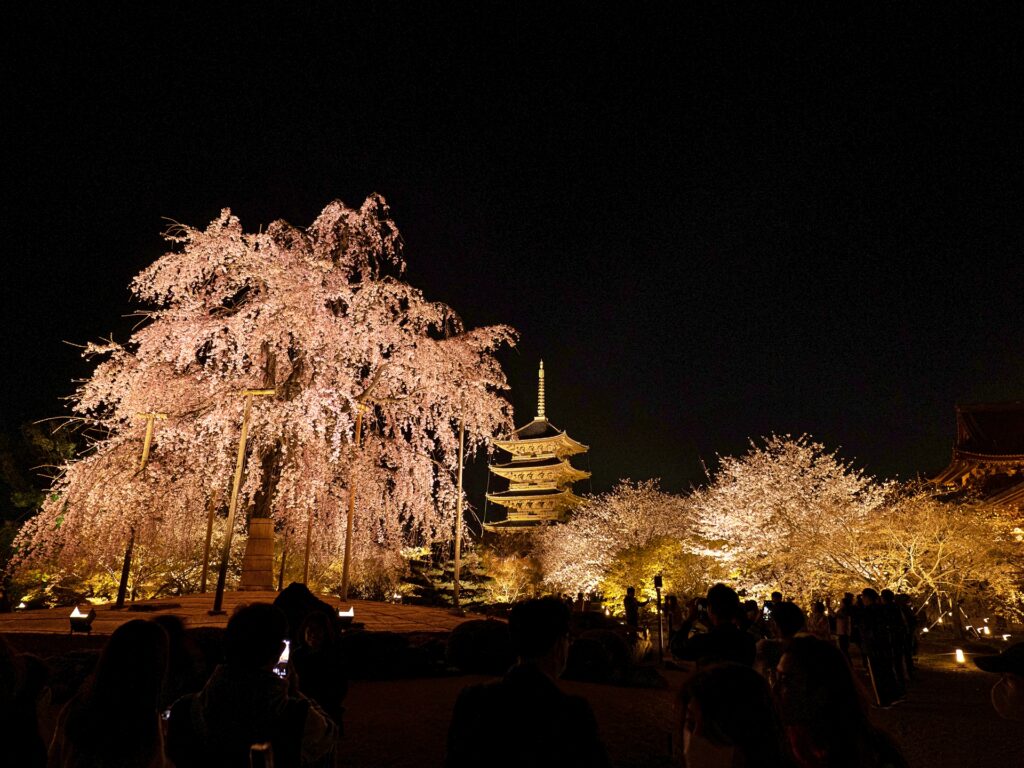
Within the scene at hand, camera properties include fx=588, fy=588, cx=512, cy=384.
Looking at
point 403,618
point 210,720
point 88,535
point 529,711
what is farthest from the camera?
point 403,618

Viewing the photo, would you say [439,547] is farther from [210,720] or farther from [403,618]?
→ [210,720]

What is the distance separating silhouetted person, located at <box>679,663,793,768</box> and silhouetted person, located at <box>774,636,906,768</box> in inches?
10.9

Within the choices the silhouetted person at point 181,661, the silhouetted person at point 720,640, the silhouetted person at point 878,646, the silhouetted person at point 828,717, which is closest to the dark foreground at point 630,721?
the silhouetted person at point 878,646

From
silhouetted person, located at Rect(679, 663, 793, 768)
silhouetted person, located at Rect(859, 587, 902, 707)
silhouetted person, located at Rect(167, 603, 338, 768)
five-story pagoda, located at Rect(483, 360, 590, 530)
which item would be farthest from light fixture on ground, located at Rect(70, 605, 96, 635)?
five-story pagoda, located at Rect(483, 360, 590, 530)

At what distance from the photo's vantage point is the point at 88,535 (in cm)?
1290

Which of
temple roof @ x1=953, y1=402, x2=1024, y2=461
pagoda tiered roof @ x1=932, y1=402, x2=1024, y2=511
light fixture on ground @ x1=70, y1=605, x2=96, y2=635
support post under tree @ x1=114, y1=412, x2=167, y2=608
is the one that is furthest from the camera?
temple roof @ x1=953, y1=402, x2=1024, y2=461

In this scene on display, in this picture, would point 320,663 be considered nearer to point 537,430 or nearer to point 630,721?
point 630,721

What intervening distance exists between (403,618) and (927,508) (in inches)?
537

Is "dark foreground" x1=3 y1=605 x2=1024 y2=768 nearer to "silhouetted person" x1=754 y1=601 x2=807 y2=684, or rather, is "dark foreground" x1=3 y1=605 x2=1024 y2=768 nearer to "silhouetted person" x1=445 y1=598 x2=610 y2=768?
"silhouetted person" x1=754 y1=601 x2=807 y2=684

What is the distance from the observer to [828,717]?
A: 2062 mm

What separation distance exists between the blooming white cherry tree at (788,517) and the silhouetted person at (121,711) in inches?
694

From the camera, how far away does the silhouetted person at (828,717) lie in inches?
79.4

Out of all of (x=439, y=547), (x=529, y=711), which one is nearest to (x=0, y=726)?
(x=529, y=711)

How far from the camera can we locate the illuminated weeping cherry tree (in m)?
13.7
